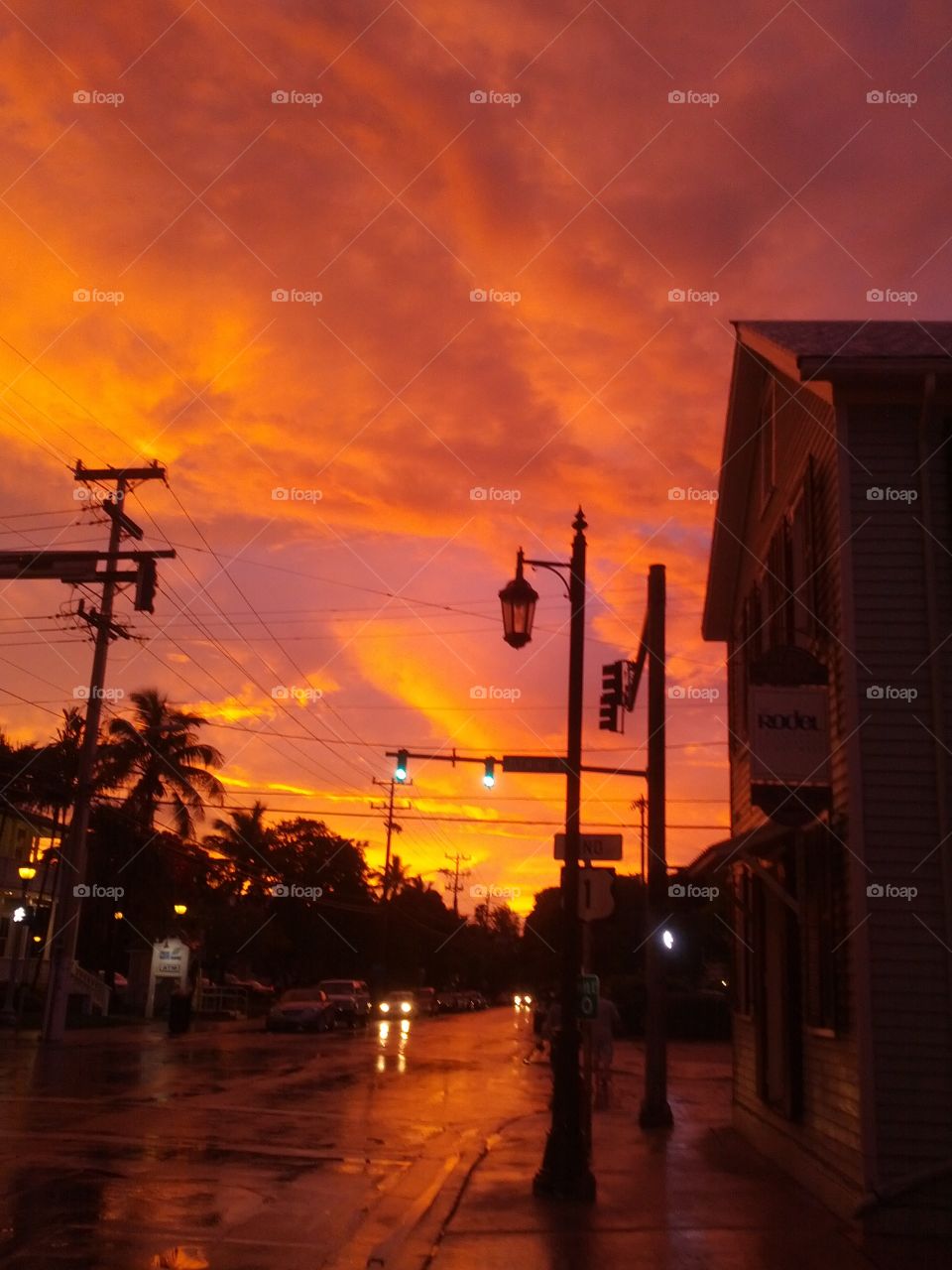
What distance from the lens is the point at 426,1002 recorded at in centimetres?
8131

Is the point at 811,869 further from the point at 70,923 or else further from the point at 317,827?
the point at 317,827

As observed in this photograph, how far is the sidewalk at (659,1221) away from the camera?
873 centimetres

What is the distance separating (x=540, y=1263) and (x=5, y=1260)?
3.47 metres

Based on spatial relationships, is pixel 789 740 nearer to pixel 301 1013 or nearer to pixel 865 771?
pixel 865 771

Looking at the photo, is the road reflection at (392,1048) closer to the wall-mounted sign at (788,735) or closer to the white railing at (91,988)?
the white railing at (91,988)

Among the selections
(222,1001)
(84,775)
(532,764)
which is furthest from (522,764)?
(222,1001)

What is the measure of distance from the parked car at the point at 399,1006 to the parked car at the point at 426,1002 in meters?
0.34

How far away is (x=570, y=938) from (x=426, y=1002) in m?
72.1

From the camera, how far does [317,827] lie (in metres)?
78.4

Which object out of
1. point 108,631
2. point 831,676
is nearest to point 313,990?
point 108,631

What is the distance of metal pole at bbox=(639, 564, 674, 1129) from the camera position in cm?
1761

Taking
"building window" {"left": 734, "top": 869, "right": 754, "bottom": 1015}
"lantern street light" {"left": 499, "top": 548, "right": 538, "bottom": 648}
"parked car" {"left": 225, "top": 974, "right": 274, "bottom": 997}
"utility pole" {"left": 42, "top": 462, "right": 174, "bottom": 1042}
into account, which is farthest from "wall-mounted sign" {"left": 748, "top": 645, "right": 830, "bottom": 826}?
"parked car" {"left": 225, "top": 974, "right": 274, "bottom": 997}

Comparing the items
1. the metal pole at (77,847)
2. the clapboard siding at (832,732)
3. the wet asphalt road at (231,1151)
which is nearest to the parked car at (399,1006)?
the metal pole at (77,847)

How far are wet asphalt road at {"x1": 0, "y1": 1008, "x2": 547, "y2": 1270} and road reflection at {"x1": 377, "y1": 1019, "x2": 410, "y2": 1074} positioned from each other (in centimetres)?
39
